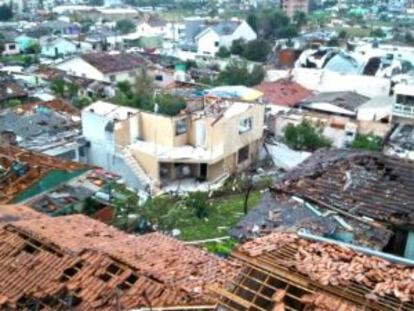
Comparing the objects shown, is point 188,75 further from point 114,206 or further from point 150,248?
point 150,248

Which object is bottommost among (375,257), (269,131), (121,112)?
(269,131)

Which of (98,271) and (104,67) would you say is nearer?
(98,271)

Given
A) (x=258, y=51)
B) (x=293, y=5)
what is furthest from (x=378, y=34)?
(x=293, y=5)

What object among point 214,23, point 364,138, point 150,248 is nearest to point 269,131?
point 364,138

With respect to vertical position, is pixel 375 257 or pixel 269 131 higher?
pixel 375 257

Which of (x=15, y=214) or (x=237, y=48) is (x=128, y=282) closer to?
(x=15, y=214)

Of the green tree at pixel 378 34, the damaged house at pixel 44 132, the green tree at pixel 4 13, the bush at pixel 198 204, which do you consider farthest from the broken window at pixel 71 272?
the green tree at pixel 4 13

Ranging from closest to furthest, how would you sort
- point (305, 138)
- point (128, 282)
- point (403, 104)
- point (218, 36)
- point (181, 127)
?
point (128, 282), point (181, 127), point (305, 138), point (403, 104), point (218, 36)
